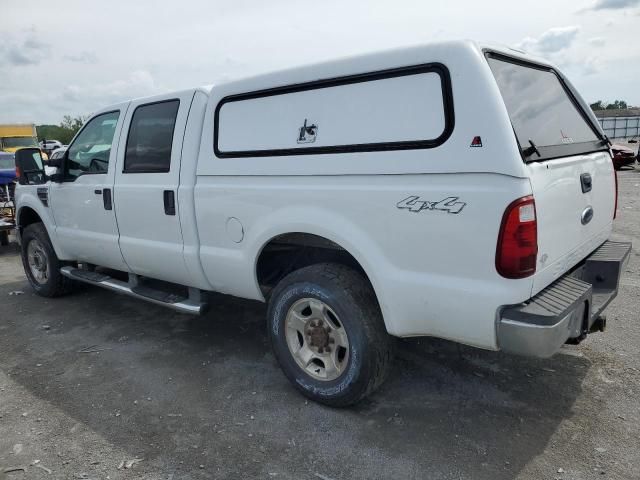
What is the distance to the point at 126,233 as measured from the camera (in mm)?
4539

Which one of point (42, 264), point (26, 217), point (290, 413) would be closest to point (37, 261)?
point (42, 264)

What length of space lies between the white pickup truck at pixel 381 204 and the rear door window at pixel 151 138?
20 millimetres

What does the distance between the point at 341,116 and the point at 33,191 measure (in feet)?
13.8

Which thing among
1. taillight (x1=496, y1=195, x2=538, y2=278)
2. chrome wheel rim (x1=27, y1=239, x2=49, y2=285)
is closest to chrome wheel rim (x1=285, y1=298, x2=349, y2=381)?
taillight (x1=496, y1=195, x2=538, y2=278)

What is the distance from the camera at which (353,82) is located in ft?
9.80

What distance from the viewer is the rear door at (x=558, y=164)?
8.70 ft

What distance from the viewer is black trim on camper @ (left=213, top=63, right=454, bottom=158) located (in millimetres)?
2633

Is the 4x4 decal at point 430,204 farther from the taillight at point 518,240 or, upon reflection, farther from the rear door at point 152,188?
the rear door at point 152,188

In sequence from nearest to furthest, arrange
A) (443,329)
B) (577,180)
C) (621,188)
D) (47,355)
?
(443,329) → (577,180) → (47,355) → (621,188)

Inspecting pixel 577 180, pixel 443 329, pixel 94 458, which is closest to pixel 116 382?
pixel 94 458

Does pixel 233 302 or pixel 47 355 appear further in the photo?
pixel 233 302

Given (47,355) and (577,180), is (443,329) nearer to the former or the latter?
(577,180)

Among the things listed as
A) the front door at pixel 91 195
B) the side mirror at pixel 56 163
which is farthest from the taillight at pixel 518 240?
the side mirror at pixel 56 163

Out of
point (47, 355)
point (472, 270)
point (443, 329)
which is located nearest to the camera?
point (472, 270)
